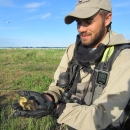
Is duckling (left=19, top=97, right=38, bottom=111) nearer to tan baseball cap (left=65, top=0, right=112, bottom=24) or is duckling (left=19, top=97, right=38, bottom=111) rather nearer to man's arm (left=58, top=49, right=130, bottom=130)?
man's arm (left=58, top=49, right=130, bottom=130)

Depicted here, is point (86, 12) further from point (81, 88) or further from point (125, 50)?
point (81, 88)

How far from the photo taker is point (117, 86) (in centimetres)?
180

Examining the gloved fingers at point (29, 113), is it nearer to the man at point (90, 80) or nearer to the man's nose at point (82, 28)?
the man at point (90, 80)

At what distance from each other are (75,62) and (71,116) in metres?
0.64

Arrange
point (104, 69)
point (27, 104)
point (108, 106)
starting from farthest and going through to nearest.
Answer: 1. point (27, 104)
2. point (104, 69)
3. point (108, 106)

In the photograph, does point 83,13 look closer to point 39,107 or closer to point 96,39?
point 96,39

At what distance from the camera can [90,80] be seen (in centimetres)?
210

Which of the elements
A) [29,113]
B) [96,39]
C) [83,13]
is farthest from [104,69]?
[29,113]

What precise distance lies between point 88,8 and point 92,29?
200 millimetres

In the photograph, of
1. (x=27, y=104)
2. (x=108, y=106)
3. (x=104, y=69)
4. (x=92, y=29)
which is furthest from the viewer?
(x=92, y=29)

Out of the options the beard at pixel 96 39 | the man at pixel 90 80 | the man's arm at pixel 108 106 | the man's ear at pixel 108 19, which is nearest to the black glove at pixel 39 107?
the man at pixel 90 80

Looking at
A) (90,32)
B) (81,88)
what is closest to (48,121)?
(81,88)

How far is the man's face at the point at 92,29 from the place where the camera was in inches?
84.7

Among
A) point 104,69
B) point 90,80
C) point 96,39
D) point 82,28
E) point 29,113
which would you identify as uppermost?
point 82,28
